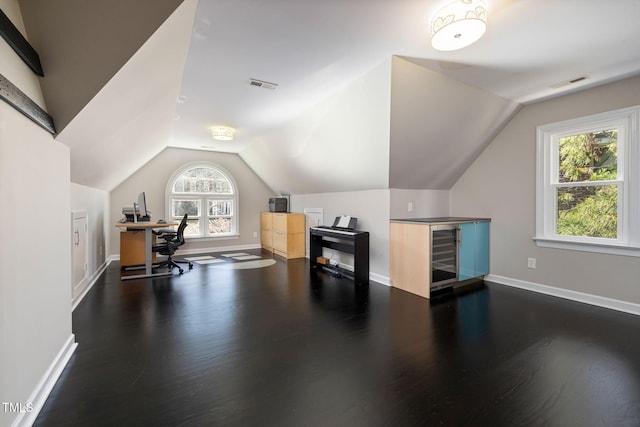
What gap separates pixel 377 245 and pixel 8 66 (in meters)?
3.93

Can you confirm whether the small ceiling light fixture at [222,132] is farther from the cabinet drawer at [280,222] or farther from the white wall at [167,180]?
the white wall at [167,180]

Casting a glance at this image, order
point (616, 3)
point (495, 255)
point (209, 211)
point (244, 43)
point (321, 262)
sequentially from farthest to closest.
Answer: point (209, 211) < point (321, 262) < point (495, 255) < point (244, 43) < point (616, 3)

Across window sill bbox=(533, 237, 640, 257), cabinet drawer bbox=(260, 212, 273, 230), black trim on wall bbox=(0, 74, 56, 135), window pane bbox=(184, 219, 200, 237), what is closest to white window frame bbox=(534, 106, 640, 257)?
window sill bbox=(533, 237, 640, 257)

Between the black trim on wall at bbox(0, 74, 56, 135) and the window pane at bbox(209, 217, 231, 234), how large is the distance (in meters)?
5.19

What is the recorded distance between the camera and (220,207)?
6.94 metres

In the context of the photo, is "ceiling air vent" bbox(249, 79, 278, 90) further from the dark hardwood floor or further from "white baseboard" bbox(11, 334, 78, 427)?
"white baseboard" bbox(11, 334, 78, 427)

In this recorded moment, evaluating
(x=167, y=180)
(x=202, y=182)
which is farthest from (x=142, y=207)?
(x=202, y=182)

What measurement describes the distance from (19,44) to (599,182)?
16.5 ft

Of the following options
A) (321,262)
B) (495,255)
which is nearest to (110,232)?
(321,262)

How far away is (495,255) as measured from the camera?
414 centimetres

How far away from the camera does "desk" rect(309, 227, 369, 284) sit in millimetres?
4039

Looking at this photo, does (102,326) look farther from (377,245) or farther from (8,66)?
(377,245)

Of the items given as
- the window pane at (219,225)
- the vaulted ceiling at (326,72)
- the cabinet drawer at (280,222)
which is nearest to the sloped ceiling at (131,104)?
the vaulted ceiling at (326,72)

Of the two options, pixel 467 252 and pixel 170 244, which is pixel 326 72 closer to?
pixel 467 252
